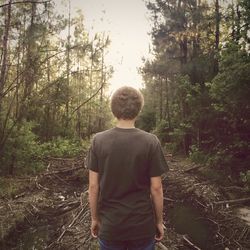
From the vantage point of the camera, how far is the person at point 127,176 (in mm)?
2750

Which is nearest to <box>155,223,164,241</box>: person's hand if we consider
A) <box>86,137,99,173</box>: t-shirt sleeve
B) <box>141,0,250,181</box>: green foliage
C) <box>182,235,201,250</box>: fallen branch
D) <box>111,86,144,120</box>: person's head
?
<box>86,137,99,173</box>: t-shirt sleeve

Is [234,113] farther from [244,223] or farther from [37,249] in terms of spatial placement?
[37,249]

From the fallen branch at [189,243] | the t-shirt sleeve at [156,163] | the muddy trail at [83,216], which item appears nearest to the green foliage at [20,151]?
the muddy trail at [83,216]

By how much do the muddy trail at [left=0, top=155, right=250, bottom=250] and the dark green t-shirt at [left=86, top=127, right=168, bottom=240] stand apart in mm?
3667

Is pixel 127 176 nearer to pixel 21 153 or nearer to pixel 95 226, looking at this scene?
pixel 95 226

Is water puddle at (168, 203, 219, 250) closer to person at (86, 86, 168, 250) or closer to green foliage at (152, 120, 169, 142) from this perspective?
person at (86, 86, 168, 250)

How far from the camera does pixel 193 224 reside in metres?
7.96

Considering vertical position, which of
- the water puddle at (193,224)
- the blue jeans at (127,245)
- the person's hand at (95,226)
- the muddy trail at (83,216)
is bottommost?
the water puddle at (193,224)

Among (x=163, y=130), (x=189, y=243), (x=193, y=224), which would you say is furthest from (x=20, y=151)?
(x=163, y=130)

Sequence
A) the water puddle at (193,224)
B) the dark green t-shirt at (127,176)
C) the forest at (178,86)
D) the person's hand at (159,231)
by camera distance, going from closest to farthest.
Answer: the dark green t-shirt at (127,176)
the person's hand at (159,231)
the water puddle at (193,224)
the forest at (178,86)

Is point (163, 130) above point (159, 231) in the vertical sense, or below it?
below

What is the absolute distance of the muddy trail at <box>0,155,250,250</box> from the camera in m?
6.72

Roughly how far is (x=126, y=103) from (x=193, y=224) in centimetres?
607

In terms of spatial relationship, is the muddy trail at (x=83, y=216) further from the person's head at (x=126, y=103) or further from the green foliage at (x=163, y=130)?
the green foliage at (x=163, y=130)
